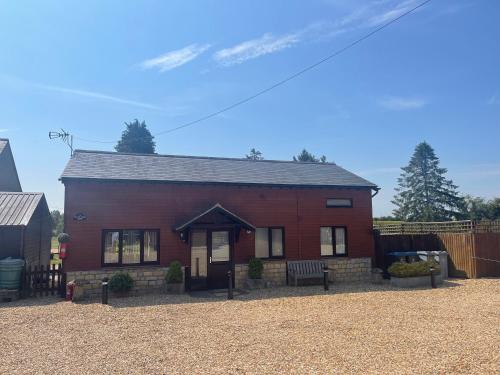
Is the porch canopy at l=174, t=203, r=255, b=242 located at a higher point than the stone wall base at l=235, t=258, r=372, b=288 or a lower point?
higher

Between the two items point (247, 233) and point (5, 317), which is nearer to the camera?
point (5, 317)

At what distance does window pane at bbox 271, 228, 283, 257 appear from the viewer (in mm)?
16797

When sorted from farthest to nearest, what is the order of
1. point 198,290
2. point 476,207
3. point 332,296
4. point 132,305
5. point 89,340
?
1. point 476,207
2. point 198,290
3. point 332,296
4. point 132,305
5. point 89,340

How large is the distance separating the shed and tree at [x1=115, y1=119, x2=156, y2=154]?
3428 centimetres

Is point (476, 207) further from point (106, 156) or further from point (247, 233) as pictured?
point (106, 156)

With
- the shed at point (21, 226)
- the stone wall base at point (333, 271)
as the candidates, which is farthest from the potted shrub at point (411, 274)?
the shed at point (21, 226)

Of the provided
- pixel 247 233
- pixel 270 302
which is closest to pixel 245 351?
pixel 270 302

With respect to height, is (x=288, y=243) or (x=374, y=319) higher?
(x=288, y=243)

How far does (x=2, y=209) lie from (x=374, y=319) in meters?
14.9

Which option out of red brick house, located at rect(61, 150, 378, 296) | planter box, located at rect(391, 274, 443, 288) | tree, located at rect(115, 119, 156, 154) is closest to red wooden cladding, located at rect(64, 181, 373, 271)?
red brick house, located at rect(61, 150, 378, 296)

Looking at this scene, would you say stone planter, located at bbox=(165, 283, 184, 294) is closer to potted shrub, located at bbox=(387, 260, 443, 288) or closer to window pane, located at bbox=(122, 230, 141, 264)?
window pane, located at bbox=(122, 230, 141, 264)

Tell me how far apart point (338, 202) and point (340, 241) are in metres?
1.90

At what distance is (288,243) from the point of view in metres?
16.8

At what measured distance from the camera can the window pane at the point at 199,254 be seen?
15.2 metres
